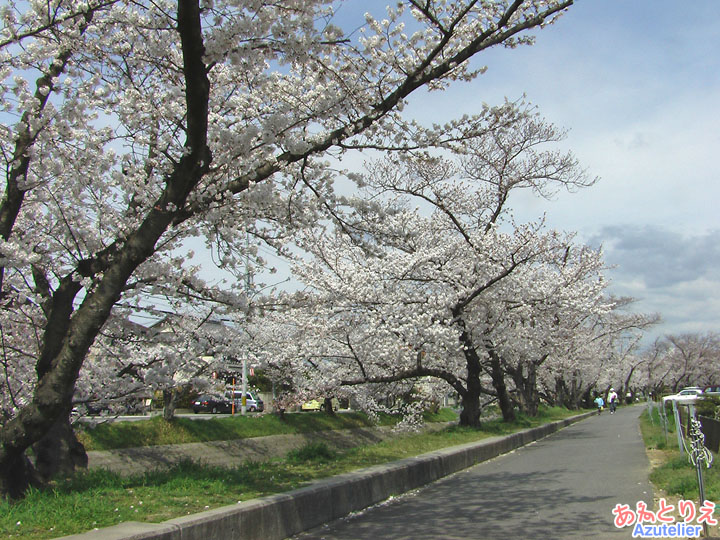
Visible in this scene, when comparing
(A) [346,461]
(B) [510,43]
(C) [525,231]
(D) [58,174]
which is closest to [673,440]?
(C) [525,231]

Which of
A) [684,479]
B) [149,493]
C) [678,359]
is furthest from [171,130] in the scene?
[678,359]

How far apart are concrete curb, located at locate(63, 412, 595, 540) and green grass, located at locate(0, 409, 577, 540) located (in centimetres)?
33

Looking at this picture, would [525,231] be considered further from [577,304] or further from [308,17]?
[308,17]

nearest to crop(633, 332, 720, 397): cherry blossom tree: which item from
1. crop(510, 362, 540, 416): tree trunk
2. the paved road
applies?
A: crop(510, 362, 540, 416): tree trunk

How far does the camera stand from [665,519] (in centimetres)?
609

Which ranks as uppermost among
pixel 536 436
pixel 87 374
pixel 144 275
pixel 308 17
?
pixel 308 17

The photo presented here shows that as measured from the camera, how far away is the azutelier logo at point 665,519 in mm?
5465

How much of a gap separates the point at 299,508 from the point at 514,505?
2.86 metres

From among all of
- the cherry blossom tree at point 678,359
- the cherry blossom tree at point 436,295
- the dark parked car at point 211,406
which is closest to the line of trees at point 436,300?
the cherry blossom tree at point 436,295

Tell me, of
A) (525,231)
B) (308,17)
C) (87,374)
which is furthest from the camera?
(525,231)

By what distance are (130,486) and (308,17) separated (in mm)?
5271

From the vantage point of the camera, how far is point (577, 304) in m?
18.7

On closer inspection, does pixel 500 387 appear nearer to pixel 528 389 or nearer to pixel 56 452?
pixel 528 389

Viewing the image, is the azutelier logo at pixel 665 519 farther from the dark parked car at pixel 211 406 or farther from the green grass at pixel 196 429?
the dark parked car at pixel 211 406
